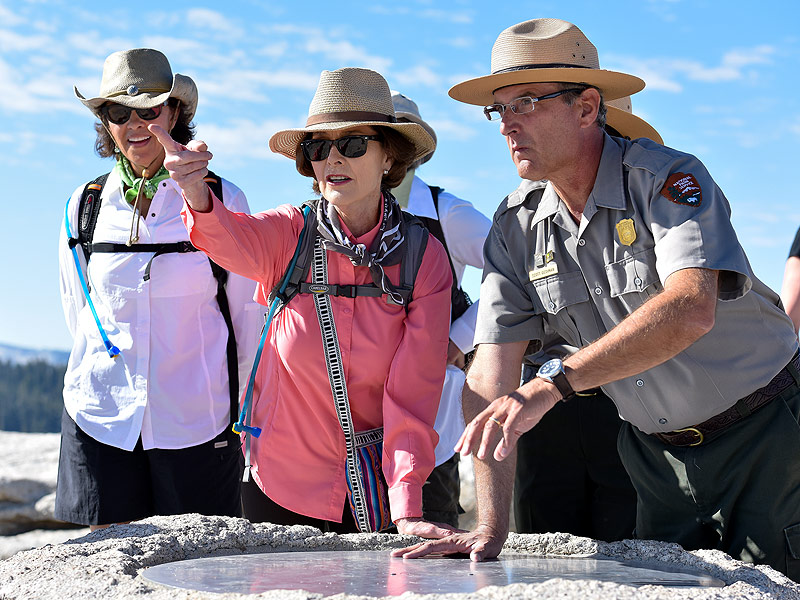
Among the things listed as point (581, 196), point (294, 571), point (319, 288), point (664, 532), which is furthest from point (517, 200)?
point (294, 571)

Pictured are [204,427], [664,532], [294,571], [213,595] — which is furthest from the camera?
[204,427]

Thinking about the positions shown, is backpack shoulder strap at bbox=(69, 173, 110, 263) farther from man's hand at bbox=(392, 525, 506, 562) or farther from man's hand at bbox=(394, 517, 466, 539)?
man's hand at bbox=(392, 525, 506, 562)

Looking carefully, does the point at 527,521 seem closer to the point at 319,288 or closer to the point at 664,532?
the point at 664,532

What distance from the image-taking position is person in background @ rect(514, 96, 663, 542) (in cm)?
427

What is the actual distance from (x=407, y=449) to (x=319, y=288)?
0.64 meters

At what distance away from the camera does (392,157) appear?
392 cm

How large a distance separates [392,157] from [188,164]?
912mm

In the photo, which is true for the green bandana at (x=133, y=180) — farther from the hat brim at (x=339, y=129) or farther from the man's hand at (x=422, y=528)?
the man's hand at (x=422, y=528)

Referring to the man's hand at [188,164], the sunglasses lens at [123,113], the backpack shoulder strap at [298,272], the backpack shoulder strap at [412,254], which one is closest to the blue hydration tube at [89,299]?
→ the sunglasses lens at [123,113]

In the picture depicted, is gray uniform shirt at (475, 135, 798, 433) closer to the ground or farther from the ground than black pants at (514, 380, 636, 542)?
farther from the ground

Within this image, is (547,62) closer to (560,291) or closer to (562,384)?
(560,291)

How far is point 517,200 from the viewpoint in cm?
347

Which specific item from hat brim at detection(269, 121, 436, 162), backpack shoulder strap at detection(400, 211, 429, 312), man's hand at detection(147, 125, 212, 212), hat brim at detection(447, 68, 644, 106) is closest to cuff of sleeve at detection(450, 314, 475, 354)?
backpack shoulder strap at detection(400, 211, 429, 312)

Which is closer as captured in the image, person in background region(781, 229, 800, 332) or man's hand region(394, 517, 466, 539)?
man's hand region(394, 517, 466, 539)
